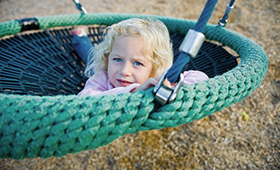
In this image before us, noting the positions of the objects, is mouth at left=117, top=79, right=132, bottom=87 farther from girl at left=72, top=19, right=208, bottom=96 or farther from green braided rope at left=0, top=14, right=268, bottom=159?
green braided rope at left=0, top=14, right=268, bottom=159

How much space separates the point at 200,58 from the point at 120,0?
105 inches

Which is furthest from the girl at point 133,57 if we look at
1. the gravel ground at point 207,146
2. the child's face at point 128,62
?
the gravel ground at point 207,146

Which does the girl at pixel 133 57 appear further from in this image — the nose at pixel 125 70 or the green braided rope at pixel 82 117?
the green braided rope at pixel 82 117

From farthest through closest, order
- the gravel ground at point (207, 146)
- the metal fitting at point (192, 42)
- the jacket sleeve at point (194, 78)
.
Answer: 1. the gravel ground at point (207, 146)
2. the jacket sleeve at point (194, 78)
3. the metal fitting at point (192, 42)

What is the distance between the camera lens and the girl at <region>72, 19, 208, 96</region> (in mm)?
817

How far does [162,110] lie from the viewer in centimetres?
46

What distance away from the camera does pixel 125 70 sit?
794mm

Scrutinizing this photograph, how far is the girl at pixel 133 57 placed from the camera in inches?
32.2

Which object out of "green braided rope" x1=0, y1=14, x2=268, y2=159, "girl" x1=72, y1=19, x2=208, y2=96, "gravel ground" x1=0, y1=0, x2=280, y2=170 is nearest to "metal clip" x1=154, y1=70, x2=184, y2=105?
"green braided rope" x1=0, y1=14, x2=268, y2=159

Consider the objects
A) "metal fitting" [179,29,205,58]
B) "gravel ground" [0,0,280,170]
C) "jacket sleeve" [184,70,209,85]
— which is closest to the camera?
"metal fitting" [179,29,205,58]

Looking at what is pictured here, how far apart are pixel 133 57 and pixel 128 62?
0.03 meters

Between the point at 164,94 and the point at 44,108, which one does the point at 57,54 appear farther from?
the point at 164,94

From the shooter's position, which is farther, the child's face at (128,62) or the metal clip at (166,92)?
the child's face at (128,62)

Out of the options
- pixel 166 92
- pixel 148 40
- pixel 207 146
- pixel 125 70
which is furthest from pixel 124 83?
pixel 207 146
